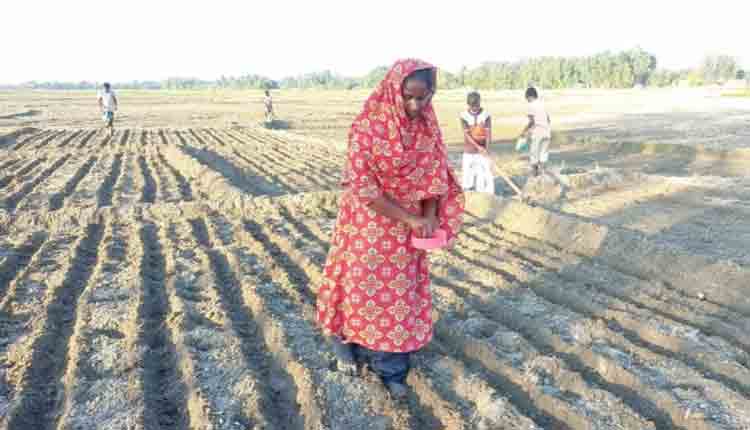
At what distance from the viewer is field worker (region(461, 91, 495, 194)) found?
21.7 ft

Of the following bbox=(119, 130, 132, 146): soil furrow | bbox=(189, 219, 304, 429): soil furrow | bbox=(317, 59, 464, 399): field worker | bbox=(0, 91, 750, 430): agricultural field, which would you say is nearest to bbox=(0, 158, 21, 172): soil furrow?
bbox=(0, 91, 750, 430): agricultural field

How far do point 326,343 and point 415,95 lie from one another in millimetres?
1622

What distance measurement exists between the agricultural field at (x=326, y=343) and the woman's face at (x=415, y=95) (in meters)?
1.35

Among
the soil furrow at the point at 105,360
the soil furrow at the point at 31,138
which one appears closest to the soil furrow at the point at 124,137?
the soil furrow at the point at 31,138

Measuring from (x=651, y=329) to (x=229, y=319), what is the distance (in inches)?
102

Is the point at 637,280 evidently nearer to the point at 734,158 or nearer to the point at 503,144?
the point at 734,158

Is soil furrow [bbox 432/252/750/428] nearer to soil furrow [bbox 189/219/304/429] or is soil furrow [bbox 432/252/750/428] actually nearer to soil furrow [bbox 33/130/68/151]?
soil furrow [bbox 189/219/304/429]

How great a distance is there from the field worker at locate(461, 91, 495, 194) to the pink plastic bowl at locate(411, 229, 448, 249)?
419 cm

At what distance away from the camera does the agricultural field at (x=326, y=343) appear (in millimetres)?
2623

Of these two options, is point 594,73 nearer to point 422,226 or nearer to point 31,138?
point 31,138

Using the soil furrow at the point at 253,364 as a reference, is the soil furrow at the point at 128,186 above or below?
above

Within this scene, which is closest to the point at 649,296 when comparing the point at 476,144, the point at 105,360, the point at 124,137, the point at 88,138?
the point at 476,144

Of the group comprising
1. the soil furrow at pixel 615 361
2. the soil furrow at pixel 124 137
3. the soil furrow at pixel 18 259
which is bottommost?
the soil furrow at pixel 615 361

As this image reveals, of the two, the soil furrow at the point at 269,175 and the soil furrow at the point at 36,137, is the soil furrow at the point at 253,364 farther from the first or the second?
the soil furrow at the point at 36,137
